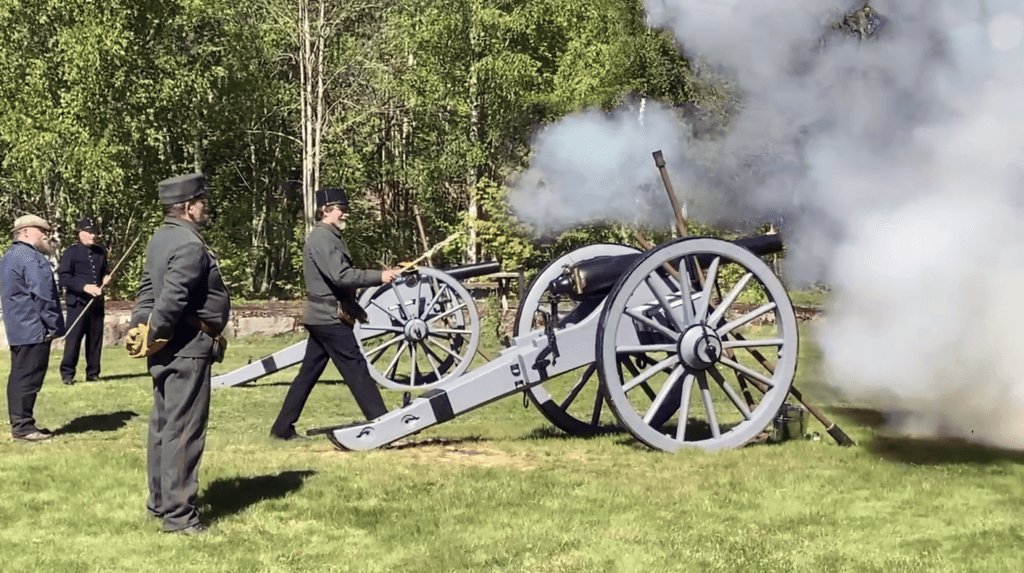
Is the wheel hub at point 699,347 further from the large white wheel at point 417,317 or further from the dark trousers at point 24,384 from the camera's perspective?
the large white wheel at point 417,317

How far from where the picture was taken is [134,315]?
491 cm

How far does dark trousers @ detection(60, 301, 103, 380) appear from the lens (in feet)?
36.7

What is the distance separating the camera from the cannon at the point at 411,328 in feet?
35.3

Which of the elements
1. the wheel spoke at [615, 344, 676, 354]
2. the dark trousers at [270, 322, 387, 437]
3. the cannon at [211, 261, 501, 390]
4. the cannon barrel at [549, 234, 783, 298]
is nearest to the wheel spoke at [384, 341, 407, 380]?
the cannon at [211, 261, 501, 390]

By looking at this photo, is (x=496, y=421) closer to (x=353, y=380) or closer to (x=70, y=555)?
(x=353, y=380)

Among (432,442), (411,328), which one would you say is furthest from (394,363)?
(432,442)

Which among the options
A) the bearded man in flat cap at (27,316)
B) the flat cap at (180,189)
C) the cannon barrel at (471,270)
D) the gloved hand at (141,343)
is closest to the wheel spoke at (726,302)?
the flat cap at (180,189)

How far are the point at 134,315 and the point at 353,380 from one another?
235 cm

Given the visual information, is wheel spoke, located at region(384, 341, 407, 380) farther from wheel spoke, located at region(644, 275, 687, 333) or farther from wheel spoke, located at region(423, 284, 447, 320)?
wheel spoke, located at region(644, 275, 687, 333)

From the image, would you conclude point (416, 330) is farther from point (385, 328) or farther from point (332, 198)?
point (332, 198)

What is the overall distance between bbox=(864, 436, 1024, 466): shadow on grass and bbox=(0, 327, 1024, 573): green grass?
0.08 ft

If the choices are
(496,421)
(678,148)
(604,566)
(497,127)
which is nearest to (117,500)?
(604,566)

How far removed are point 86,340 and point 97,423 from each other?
3247mm

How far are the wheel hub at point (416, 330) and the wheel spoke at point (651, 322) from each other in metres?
4.60
